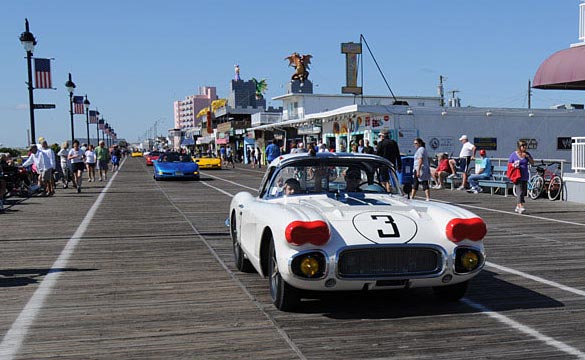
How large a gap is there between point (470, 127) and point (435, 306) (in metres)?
→ 31.0

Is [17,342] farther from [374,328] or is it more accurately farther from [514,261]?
[514,261]

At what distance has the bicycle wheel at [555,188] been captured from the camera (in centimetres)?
1653

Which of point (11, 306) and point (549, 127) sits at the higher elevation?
point (549, 127)

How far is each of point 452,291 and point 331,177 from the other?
5.81 feet

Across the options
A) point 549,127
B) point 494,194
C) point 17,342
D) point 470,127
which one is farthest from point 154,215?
point 549,127

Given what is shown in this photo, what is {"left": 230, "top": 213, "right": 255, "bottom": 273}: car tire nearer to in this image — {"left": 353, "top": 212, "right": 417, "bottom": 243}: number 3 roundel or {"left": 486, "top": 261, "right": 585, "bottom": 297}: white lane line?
{"left": 353, "top": 212, "right": 417, "bottom": 243}: number 3 roundel

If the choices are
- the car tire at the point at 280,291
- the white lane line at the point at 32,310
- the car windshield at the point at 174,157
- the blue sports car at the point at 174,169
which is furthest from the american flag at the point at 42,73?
the car tire at the point at 280,291

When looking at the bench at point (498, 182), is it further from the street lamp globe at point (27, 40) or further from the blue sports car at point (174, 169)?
the street lamp globe at point (27, 40)

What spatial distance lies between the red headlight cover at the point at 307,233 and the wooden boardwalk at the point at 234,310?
27.8 inches

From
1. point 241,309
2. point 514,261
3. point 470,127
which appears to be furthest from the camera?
point 470,127

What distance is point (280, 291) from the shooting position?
5.32 m

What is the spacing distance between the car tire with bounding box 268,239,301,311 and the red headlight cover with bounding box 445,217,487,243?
55.1 inches

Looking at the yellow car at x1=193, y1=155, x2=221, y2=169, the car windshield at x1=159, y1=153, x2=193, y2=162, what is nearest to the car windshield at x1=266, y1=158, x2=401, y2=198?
the car windshield at x1=159, y1=153, x2=193, y2=162

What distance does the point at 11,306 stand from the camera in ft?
18.9
